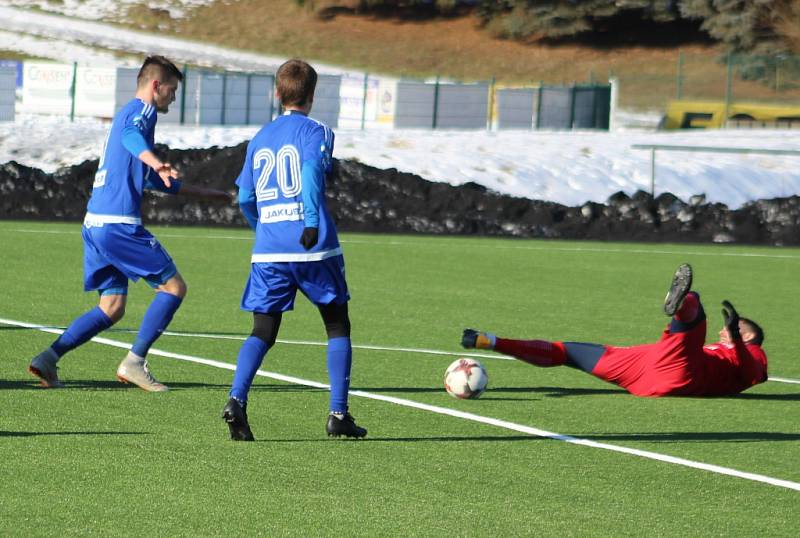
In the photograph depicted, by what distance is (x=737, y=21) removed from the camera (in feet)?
233

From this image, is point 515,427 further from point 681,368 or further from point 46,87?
point 46,87

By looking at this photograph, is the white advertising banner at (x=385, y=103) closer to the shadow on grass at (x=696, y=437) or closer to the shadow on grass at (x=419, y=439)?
the shadow on grass at (x=696, y=437)

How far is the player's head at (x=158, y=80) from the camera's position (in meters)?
8.25

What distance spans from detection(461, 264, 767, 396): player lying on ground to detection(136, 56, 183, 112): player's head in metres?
2.31

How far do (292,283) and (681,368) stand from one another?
3.01m

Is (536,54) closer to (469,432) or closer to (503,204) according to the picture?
(503,204)

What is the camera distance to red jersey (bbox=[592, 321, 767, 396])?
890cm

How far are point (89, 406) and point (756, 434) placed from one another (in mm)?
3703

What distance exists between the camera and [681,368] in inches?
353

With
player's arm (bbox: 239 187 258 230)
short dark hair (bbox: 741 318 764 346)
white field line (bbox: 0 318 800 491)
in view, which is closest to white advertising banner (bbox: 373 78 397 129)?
white field line (bbox: 0 318 800 491)

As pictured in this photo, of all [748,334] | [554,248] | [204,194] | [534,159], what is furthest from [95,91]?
[748,334]

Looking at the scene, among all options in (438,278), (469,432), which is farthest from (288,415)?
(438,278)

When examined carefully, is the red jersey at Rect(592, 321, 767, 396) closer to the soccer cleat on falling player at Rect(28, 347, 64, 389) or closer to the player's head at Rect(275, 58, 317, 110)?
the player's head at Rect(275, 58, 317, 110)

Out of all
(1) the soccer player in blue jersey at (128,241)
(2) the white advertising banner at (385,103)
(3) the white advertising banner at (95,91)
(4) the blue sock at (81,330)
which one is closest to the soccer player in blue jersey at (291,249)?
(1) the soccer player in blue jersey at (128,241)
